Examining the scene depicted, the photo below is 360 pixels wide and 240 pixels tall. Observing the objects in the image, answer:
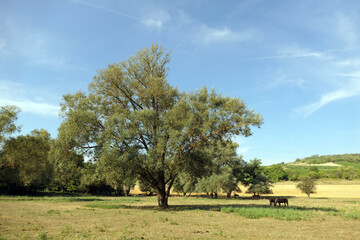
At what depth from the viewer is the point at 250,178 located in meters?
72.5

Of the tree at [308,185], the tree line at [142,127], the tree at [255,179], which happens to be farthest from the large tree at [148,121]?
the tree at [308,185]

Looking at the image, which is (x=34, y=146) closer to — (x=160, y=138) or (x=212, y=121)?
(x=160, y=138)

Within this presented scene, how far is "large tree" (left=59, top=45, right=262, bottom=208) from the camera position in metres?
28.4

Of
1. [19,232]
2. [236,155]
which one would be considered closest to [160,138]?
[19,232]

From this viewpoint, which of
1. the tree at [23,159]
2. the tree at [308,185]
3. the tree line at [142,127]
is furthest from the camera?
the tree at [308,185]

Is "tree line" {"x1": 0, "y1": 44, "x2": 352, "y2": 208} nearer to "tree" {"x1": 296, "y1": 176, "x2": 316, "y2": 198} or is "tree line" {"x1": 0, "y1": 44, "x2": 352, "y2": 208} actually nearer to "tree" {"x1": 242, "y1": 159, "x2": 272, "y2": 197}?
"tree" {"x1": 242, "y1": 159, "x2": 272, "y2": 197}

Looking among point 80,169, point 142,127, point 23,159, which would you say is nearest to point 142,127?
point 142,127

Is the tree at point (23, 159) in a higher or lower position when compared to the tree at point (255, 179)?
higher

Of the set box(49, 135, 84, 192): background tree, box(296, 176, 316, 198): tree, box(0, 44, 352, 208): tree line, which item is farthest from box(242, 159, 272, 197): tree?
Answer: box(49, 135, 84, 192): background tree

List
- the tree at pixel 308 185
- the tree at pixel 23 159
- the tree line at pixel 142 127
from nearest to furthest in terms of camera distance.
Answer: the tree line at pixel 142 127, the tree at pixel 23 159, the tree at pixel 308 185

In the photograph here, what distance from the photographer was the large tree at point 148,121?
28.4 m

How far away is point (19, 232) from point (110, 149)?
13.7m

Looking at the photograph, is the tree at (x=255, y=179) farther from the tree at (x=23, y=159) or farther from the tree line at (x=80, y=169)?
the tree at (x=23, y=159)

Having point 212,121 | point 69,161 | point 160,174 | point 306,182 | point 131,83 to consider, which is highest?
point 131,83
